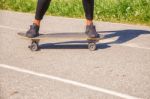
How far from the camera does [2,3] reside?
631 inches

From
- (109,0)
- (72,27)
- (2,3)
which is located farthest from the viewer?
(2,3)

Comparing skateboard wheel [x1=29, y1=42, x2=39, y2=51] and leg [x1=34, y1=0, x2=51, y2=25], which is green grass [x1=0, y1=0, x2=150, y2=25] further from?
skateboard wheel [x1=29, y1=42, x2=39, y2=51]

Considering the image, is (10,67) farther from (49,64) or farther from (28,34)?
(28,34)

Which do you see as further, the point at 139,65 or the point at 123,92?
the point at 139,65

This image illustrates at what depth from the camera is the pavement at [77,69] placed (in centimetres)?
588

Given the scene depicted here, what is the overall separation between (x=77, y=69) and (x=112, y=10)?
6.32m

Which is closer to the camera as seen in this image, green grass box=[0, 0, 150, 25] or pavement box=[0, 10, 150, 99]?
pavement box=[0, 10, 150, 99]

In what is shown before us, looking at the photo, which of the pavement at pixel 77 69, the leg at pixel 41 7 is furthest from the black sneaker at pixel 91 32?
the leg at pixel 41 7

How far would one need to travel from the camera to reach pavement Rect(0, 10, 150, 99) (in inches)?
232

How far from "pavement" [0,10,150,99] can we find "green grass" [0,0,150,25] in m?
2.09

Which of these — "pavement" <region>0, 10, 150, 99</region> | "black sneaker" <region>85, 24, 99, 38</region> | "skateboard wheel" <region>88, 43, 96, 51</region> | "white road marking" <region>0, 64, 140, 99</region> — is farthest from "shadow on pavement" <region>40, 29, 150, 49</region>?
"white road marking" <region>0, 64, 140, 99</region>

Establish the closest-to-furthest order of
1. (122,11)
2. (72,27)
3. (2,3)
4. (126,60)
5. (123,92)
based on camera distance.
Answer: (123,92), (126,60), (72,27), (122,11), (2,3)

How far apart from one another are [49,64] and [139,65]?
4.66ft

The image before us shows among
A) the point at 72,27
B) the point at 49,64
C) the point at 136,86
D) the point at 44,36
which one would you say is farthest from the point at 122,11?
the point at 136,86
